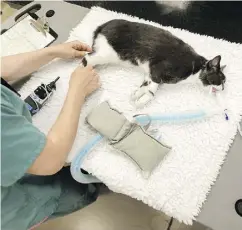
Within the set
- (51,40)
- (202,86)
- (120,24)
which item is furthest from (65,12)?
(202,86)

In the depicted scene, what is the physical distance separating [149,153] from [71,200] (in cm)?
40

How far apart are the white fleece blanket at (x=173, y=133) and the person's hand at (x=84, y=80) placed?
1.4 inches

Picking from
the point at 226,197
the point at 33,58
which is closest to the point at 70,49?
the point at 33,58

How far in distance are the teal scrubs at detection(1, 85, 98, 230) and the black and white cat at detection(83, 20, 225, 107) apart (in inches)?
14.2

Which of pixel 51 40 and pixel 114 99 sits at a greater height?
pixel 51 40

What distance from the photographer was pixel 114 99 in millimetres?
1077

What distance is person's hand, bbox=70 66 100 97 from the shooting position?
1023 mm

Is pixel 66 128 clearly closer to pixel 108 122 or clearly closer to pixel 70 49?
pixel 108 122

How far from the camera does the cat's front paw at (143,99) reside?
1.04 meters

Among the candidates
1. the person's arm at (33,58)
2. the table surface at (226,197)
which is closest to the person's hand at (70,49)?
the person's arm at (33,58)

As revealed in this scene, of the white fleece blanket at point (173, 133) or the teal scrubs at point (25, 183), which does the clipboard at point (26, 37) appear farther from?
the teal scrubs at point (25, 183)

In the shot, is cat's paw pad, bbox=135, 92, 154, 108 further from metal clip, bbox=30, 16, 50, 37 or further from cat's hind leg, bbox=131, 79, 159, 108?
metal clip, bbox=30, 16, 50, 37

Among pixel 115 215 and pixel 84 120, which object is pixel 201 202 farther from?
pixel 115 215

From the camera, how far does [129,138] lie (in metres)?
0.96
